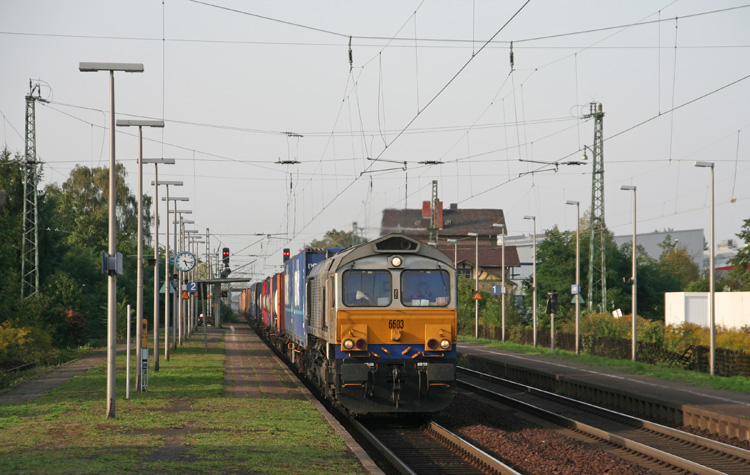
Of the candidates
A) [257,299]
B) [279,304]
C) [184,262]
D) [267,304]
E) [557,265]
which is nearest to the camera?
[184,262]

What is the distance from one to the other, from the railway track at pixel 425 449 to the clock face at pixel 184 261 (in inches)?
533

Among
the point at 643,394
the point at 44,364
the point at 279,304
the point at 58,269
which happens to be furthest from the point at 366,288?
the point at 58,269

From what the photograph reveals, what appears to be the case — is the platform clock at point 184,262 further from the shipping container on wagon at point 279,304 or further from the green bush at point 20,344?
the green bush at point 20,344

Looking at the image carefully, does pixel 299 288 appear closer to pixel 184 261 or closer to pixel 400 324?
pixel 184 261

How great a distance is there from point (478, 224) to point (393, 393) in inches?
3872

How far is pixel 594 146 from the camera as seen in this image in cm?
4706

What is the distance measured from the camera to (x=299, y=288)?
85.4 ft

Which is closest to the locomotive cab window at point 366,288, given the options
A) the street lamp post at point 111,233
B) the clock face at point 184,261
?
the street lamp post at point 111,233

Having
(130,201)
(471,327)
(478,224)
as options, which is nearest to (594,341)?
(471,327)

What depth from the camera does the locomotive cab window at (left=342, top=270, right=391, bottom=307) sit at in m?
17.7

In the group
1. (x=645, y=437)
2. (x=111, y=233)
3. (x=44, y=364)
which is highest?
(x=111, y=233)

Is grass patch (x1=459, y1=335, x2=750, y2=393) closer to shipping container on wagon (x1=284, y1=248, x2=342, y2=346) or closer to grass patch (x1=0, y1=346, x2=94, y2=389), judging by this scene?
shipping container on wagon (x1=284, y1=248, x2=342, y2=346)

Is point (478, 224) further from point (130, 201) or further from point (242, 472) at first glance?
point (242, 472)

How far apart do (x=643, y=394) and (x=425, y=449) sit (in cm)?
893
